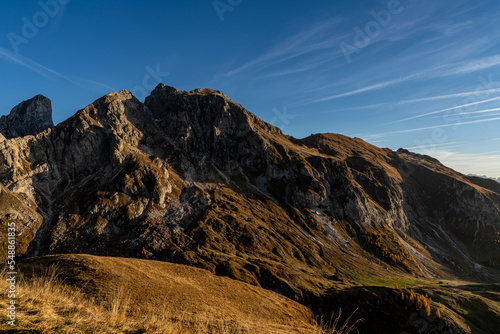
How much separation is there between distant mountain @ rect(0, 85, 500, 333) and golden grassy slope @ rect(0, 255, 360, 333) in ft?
157

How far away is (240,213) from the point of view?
5443 inches

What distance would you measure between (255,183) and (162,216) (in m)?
77.1

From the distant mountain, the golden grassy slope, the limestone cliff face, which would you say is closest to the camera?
the golden grassy slope

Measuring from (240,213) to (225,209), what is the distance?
9.42 meters

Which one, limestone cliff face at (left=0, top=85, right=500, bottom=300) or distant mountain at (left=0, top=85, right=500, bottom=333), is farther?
limestone cliff face at (left=0, top=85, right=500, bottom=300)

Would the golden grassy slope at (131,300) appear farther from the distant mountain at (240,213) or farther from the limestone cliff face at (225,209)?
the limestone cliff face at (225,209)

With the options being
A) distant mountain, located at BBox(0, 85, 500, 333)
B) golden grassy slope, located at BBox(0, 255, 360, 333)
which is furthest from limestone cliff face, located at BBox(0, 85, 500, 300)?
golden grassy slope, located at BBox(0, 255, 360, 333)

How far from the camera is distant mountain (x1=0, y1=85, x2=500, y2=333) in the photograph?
332 ft

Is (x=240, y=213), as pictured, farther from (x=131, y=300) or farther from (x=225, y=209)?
(x=131, y=300)

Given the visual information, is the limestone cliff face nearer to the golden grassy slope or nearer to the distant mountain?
the distant mountain

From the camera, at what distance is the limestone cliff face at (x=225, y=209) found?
4227 inches

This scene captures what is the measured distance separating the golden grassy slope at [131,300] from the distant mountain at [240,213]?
1885 inches

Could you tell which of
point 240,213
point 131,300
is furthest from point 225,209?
point 131,300

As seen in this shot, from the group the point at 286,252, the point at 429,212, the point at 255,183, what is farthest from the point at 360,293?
the point at 429,212
